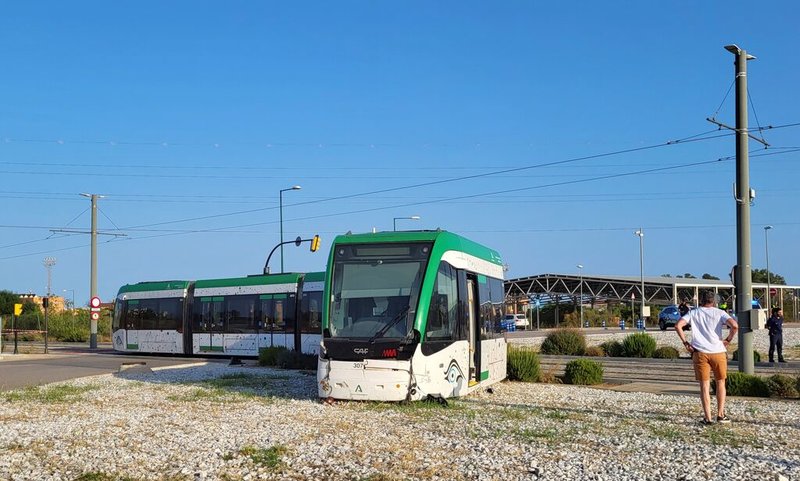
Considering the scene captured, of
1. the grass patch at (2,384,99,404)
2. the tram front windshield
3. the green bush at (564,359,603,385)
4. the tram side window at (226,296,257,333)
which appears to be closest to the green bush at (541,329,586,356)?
the tram side window at (226,296,257,333)

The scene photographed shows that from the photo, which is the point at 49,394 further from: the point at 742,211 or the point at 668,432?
the point at 742,211

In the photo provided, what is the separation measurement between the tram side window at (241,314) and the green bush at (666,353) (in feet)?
49.5

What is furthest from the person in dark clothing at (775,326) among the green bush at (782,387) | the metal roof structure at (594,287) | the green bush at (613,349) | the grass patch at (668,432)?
the metal roof structure at (594,287)

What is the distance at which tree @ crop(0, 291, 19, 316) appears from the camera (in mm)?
89375

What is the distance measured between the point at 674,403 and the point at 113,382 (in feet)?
39.8

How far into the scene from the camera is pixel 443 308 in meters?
14.6

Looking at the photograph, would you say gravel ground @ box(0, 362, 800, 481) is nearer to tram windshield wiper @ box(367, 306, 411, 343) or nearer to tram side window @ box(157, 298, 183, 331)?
tram windshield wiper @ box(367, 306, 411, 343)

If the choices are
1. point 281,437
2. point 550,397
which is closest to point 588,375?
point 550,397

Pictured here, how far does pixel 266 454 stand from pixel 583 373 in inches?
461

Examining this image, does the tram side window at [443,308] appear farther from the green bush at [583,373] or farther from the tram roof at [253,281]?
the tram roof at [253,281]

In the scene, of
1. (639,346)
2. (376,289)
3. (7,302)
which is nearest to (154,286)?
(639,346)

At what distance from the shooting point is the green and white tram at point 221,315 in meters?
29.5

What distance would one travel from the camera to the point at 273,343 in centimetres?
3020

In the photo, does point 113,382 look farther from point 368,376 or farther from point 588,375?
point 588,375
